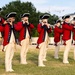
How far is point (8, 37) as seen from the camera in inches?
420

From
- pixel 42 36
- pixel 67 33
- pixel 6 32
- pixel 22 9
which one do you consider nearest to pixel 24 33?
pixel 42 36

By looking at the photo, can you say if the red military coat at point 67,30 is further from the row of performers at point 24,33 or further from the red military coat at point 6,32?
the red military coat at point 6,32

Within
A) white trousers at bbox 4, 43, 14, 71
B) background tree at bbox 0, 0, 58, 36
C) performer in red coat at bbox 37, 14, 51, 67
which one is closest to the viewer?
white trousers at bbox 4, 43, 14, 71

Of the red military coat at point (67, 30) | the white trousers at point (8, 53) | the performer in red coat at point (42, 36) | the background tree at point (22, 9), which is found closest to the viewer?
the white trousers at point (8, 53)

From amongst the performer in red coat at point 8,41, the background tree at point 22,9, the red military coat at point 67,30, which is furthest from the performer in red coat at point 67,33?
the background tree at point 22,9

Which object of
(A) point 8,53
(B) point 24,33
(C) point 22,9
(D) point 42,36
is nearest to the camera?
(A) point 8,53

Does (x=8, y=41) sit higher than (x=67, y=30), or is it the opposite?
(x=67, y=30)

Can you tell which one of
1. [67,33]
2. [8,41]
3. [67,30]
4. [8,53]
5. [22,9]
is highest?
[22,9]

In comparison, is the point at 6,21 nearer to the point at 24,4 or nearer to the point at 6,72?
the point at 6,72

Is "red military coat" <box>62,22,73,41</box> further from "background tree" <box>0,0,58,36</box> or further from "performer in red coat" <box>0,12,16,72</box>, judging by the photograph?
"background tree" <box>0,0,58,36</box>

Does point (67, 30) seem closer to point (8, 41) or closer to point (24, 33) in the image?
point (24, 33)

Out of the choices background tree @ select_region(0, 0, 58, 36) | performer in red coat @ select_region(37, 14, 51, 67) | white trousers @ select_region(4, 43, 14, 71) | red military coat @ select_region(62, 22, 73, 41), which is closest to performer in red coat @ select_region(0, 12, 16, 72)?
white trousers @ select_region(4, 43, 14, 71)

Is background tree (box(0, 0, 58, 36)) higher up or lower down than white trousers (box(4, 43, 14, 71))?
higher up

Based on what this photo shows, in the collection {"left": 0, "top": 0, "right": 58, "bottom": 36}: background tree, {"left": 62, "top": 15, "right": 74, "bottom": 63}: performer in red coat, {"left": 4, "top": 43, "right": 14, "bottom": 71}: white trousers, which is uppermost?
{"left": 0, "top": 0, "right": 58, "bottom": 36}: background tree
